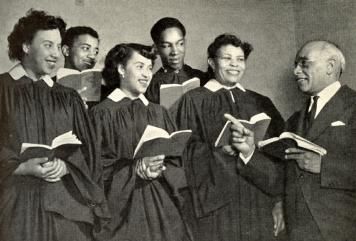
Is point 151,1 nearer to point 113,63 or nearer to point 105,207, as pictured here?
point 113,63

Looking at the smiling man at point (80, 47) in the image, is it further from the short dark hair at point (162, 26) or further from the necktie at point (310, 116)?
the necktie at point (310, 116)

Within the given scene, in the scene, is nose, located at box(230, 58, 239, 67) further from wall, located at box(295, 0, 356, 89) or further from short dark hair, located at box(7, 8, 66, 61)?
short dark hair, located at box(7, 8, 66, 61)

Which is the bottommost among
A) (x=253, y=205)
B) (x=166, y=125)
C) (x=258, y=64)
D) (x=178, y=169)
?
(x=253, y=205)

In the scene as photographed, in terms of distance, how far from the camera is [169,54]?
12.9 ft

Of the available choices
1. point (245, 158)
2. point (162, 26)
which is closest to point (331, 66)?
point (245, 158)

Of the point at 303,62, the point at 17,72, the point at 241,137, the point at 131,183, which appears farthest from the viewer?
the point at 303,62

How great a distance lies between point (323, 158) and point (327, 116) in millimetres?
279

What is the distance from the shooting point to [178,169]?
12.5 ft

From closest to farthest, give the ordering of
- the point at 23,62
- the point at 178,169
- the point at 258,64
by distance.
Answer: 1. the point at 23,62
2. the point at 178,169
3. the point at 258,64

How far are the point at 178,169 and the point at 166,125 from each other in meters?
0.29

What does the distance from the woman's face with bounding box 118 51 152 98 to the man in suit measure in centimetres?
65

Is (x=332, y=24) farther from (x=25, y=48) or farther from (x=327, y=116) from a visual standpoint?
(x=25, y=48)

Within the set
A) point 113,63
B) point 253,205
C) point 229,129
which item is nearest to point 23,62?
point 113,63

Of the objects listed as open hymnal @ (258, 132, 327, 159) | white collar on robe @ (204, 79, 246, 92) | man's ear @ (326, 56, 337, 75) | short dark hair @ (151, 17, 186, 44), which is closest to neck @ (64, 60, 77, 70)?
short dark hair @ (151, 17, 186, 44)
